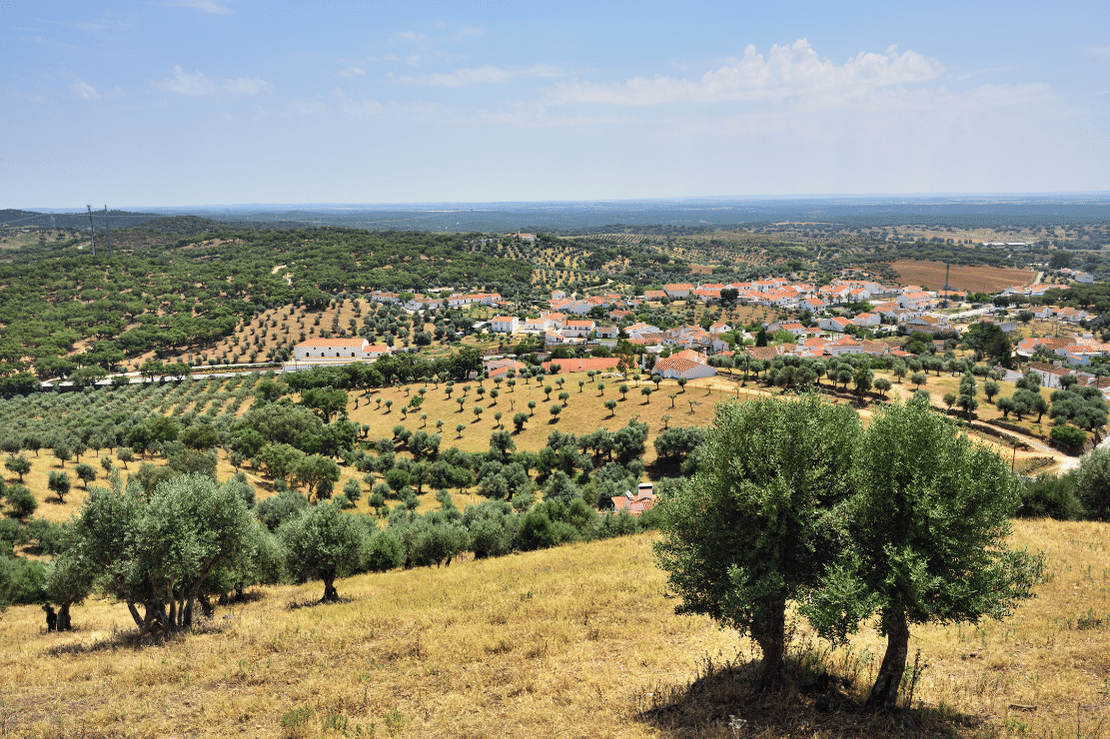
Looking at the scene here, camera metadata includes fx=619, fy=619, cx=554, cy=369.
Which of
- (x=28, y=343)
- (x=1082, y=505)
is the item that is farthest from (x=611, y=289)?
(x=1082, y=505)

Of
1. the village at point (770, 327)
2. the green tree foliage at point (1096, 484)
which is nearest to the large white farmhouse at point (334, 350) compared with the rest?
the village at point (770, 327)

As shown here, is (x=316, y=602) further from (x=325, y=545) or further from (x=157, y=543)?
(x=157, y=543)

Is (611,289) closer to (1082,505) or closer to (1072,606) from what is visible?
(1082,505)

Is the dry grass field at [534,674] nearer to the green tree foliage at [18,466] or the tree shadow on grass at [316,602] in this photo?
the tree shadow on grass at [316,602]

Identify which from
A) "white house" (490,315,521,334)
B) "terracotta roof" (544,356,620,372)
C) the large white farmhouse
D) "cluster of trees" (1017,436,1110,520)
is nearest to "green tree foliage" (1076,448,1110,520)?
"cluster of trees" (1017,436,1110,520)

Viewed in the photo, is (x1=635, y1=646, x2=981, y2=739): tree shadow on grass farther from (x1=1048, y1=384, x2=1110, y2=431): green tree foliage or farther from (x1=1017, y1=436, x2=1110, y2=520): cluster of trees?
(x1=1048, y1=384, x2=1110, y2=431): green tree foliage

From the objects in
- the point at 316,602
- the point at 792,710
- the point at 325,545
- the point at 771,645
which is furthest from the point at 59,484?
the point at 792,710
